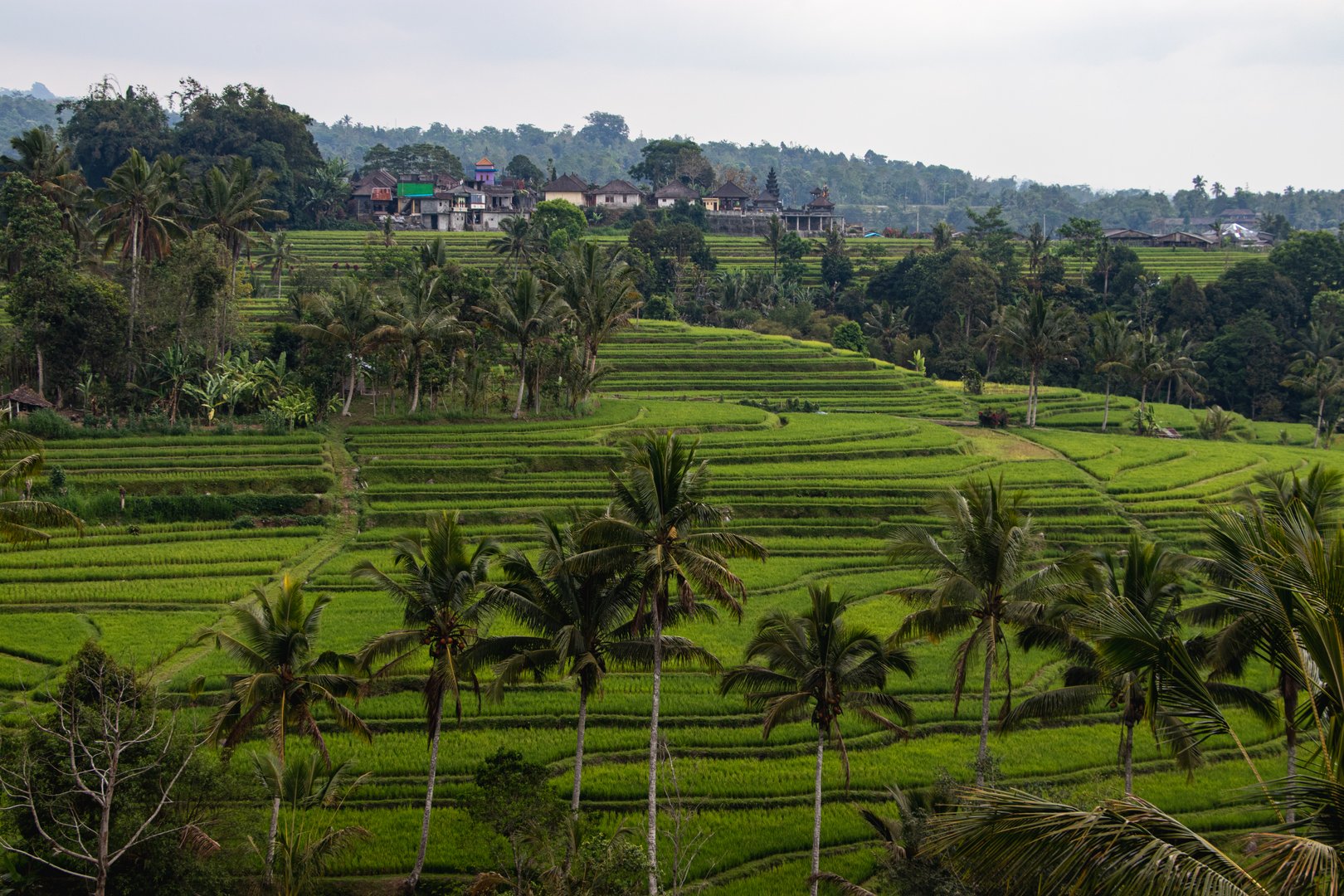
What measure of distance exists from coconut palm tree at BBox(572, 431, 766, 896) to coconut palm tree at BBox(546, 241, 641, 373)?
30.0 meters

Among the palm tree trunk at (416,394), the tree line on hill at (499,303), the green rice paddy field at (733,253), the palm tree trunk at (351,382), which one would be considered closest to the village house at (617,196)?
the green rice paddy field at (733,253)

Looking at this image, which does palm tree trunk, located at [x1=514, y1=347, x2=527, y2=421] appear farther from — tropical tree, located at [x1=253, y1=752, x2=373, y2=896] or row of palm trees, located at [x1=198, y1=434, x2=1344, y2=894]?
tropical tree, located at [x1=253, y1=752, x2=373, y2=896]

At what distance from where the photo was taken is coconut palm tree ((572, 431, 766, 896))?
1650 centimetres

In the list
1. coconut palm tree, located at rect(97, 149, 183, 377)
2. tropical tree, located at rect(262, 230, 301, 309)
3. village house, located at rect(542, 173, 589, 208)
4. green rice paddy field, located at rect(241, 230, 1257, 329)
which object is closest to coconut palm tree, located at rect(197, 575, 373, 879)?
coconut palm tree, located at rect(97, 149, 183, 377)

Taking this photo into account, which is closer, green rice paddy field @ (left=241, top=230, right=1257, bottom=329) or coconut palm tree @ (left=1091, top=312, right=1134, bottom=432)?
coconut palm tree @ (left=1091, top=312, right=1134, bottom=432)

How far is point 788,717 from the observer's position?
60.6 feet

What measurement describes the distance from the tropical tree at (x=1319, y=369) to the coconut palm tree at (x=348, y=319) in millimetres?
42329

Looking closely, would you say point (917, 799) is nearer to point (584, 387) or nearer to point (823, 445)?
point (823, 445)

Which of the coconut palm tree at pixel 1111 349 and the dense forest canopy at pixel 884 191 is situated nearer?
the coconut palm tree at pixel 1111 349

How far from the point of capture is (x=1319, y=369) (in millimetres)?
56438

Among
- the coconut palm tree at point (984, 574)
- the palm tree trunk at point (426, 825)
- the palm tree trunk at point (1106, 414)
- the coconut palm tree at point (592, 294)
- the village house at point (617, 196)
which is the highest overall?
the village house at point (617, 196)

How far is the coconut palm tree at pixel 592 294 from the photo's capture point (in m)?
46.8

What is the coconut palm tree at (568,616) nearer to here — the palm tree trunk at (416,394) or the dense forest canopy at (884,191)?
the palm tree trunk at (416,394)

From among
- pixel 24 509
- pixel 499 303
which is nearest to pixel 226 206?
pixel 499 303
